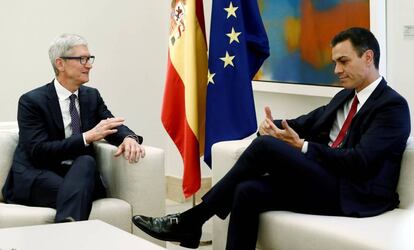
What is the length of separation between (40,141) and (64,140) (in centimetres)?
13

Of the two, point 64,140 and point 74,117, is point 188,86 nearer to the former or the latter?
point 74,117

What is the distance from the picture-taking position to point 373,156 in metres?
3.69

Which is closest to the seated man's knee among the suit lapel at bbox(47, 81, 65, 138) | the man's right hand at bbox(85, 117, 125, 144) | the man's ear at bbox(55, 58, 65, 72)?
the man's right hand at bbox(85, 117, 125, 144)

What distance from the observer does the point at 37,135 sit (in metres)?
4.30

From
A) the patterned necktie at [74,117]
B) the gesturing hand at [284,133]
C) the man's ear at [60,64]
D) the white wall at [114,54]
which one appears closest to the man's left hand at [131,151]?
the patterned necktie at [74,117]

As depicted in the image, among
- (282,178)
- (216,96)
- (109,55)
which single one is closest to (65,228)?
(282,178)

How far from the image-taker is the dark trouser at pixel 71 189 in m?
4.00

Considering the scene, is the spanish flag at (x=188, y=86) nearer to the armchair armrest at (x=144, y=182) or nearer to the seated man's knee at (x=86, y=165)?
the armchair armrest at (x=144, y=182)

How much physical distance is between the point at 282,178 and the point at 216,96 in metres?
1.14

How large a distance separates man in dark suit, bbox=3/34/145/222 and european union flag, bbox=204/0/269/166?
656 mm

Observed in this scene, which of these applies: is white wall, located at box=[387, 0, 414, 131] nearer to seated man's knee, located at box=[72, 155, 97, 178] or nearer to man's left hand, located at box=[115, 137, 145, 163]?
man's left hand, located at box=[115, 137, 145, 163]

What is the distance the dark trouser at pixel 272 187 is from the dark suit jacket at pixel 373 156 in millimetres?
65

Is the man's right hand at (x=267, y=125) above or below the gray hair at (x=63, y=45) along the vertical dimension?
below

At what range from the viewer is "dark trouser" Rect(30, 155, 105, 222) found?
4.00 metres
